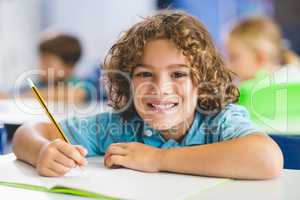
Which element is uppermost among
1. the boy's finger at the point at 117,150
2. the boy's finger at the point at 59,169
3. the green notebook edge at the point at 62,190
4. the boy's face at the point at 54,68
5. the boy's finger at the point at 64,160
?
the boy's face at the point at 54,68

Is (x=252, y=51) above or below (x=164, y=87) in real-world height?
above

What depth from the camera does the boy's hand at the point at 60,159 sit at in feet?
2.69

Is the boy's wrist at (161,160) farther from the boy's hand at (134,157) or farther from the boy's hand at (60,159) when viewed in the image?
the boy's hand at (60,159)

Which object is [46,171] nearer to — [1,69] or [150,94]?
[150,94]

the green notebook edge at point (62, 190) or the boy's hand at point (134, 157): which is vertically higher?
the boy's hand at point (134, 157)

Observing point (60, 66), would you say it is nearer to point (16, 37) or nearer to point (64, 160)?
point (16, 37)

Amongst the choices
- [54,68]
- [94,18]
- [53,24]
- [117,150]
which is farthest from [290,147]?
[53,24]

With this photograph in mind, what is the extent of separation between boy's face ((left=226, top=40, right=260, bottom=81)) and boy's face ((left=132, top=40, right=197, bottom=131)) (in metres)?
1.53

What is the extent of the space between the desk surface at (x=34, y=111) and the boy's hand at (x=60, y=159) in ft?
1.92

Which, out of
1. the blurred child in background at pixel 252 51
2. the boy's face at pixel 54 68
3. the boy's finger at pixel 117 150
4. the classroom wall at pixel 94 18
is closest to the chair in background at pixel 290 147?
the boy's finger at pixel 117 150

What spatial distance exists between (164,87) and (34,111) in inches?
37.6

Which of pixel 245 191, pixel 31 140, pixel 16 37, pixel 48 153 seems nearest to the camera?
pixel 245 191

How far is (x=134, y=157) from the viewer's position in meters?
0.87

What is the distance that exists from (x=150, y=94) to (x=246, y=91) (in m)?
0.39
